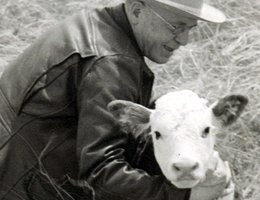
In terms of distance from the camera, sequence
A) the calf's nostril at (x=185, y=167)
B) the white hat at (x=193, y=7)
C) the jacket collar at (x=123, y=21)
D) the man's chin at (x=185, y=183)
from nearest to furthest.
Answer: the calf's nostril at (x=185, y=167), the man's chin at (x=185, y=183), the white hat at (x=193, y=7), the jacket collar at (x=123, y=21)

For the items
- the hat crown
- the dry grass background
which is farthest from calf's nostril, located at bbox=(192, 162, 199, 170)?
the dry grass background

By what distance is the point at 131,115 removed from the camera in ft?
11.2

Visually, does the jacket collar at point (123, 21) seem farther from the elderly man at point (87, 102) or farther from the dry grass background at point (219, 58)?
the dry grass background at point (219, 58)

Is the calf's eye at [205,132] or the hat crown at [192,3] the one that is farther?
the hat crown at [192,3]

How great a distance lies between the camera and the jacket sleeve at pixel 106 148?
11.0 ft

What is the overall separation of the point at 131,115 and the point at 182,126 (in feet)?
1.09

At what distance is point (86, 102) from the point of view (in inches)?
133

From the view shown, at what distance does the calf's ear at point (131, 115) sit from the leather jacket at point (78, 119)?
43 mm

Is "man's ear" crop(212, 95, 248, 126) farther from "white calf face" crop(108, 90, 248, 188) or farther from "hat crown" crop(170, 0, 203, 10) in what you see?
"hat crown" crop(170, 0, 203, 10)

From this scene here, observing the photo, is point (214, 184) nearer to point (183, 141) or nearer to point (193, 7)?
point (183, 141)

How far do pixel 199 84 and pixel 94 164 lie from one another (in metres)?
1.94

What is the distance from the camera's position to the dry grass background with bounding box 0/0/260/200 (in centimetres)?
457

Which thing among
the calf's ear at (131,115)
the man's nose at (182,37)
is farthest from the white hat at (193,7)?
the calf's ear at (131,115)

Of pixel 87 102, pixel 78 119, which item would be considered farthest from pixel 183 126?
pixel 78 119
